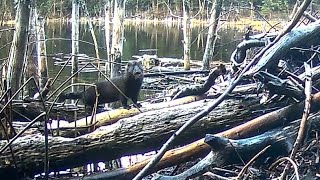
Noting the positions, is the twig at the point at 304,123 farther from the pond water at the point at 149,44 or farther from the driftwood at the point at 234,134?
the pond water at the point at 149,44

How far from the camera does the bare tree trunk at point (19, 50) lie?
5.57 meters

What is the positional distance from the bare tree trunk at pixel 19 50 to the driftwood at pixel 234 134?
2.04 metres

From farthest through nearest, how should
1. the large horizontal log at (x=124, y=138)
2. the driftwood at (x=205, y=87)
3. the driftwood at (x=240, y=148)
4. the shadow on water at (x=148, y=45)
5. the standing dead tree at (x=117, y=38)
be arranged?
the shadow on water at (x=148, y=45) → the standing dead tree at (x=117, y=38) → the driftwood at (x=205, y=87) → the large horizontal log at (x=124, y=138) → the driftwood at (x=240, y=148)

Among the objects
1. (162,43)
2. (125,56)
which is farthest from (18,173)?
(162,43)

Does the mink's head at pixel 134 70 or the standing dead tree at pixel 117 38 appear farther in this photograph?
the standing dead tree at pixel 117 38

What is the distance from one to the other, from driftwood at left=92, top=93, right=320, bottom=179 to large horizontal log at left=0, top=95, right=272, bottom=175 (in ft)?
0.89

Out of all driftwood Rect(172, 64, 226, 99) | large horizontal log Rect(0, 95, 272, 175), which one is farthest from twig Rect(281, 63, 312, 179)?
driftwood Rect(172, 64, 226, 99)

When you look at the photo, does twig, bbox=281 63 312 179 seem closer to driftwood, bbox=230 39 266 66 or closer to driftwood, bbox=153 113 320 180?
driftwood, bbox=153 113 320 180

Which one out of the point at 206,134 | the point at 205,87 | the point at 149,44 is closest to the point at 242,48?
the point at 205,87

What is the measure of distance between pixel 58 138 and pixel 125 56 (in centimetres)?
1989

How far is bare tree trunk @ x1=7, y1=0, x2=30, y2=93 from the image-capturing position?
557cm

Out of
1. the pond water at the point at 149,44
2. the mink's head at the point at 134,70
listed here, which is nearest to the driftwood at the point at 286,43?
the mink's head at the point at 134,70

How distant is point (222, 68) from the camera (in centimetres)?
545

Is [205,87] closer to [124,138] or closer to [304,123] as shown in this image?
[124,138]
